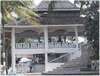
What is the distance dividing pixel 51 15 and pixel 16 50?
611 millimetres

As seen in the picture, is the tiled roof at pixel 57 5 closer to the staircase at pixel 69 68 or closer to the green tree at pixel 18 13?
the green tree at pixel 18 13

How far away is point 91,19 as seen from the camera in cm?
303

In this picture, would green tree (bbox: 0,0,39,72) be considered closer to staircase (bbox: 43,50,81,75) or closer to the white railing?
the white railing

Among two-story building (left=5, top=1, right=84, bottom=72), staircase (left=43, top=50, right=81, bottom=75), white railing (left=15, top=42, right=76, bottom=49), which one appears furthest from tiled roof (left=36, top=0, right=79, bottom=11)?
staircase (left=43, top=50, right=81, bottom=75)

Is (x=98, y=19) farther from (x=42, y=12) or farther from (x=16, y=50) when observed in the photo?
(x=16, y=50)

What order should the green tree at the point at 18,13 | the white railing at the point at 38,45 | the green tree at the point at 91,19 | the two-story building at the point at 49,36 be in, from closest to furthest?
the green tree at the point at 91,19, the green tree at the point at 18,13, the two-story building at the point at 49,36, the white railing at the point at 38,45

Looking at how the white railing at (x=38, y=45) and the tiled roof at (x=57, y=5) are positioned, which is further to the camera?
the white railing at (x=38, y=45)

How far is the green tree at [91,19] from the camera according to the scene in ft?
9.22

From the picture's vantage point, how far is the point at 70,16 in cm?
369

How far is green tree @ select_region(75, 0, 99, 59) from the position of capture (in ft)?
9.22

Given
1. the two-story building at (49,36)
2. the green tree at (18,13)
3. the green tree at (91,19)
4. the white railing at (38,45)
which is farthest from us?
the white railing at (38,45)

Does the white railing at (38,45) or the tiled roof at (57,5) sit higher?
the tiled roof at (57,5)

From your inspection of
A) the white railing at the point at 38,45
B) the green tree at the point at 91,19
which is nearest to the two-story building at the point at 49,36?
the white railing at the point at 38,45

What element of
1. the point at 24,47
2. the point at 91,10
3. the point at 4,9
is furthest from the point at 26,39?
the point at 91,10
